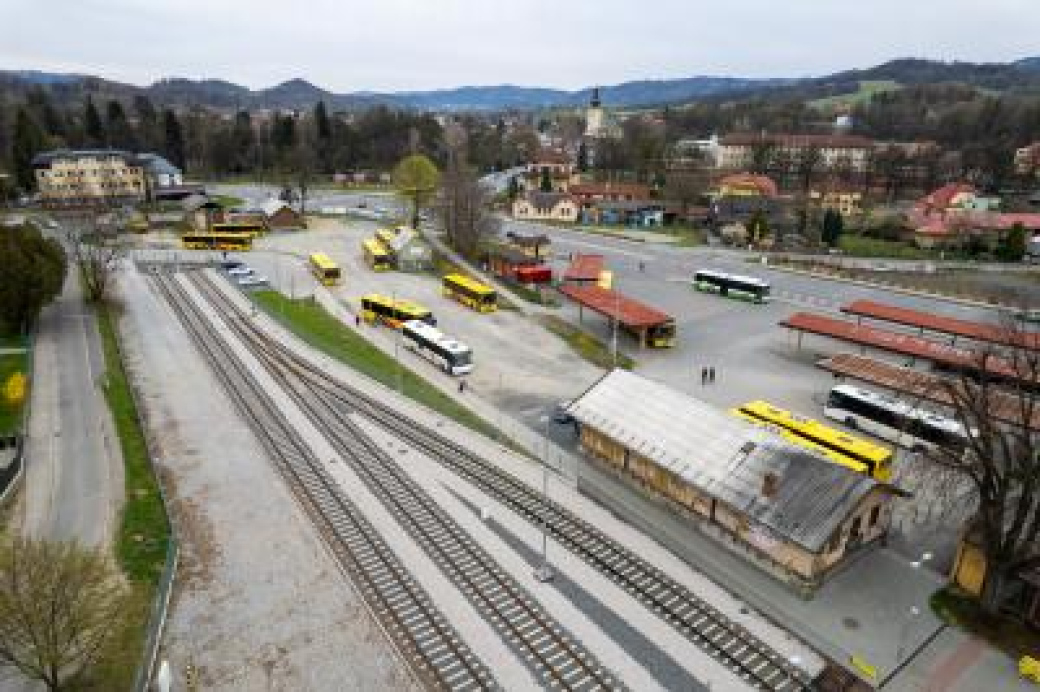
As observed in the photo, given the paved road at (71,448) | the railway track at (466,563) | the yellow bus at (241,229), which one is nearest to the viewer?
the railway track at (466,563)

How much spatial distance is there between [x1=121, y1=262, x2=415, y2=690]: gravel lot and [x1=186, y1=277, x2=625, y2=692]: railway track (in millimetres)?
3559

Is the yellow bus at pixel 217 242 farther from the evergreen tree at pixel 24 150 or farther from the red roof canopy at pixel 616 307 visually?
the evergreen tree at pixel 24 150

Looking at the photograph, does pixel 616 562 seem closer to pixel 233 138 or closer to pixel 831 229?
pixel 831 229

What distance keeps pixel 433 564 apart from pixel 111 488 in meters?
15.3

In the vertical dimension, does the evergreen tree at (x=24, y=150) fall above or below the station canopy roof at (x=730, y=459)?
above

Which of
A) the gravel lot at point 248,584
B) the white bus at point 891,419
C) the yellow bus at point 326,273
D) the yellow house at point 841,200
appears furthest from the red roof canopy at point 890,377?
the yellow house at point 841,200

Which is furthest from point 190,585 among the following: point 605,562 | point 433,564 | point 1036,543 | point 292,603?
point 1036,543

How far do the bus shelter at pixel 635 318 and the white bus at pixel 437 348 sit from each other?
11.6 metres

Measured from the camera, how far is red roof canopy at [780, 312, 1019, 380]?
4219cm

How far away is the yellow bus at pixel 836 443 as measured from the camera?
3169 cm

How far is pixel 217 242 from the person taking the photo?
8219cm

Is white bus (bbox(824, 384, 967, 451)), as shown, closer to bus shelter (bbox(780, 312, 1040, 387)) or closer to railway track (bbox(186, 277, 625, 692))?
bus shelter (bbox(780, 312, 1040, 387))

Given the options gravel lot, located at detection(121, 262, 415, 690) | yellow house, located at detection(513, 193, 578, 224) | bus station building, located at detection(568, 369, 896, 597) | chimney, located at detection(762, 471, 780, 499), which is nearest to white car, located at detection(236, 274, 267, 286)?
gravel lot, located at detection(121, 262, 415, 690)

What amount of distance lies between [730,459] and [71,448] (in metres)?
30.8
